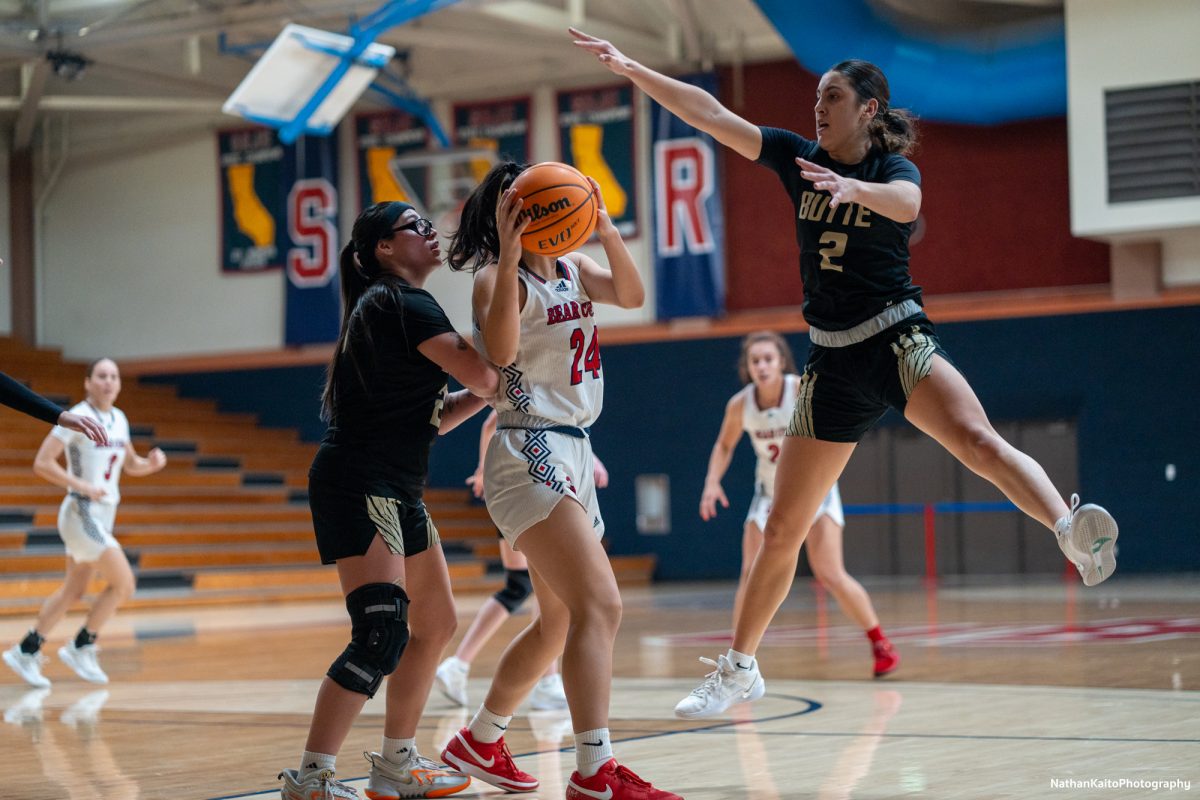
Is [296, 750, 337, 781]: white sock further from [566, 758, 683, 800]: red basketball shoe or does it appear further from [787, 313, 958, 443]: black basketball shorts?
[787, 313, 958, 443]: black basketball shorts

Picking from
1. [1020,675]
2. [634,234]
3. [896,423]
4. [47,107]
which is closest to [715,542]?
[896,423]

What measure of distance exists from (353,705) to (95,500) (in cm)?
573

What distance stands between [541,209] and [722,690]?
1.67 m

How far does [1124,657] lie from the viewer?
7.34 m

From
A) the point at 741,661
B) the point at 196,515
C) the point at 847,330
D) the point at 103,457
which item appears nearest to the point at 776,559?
the point at 741,661

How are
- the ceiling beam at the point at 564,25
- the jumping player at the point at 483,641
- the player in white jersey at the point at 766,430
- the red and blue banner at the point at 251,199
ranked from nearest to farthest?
1. the jumping player at the point at 483,641
2. the player in white jersey at the point at 766,430
3. the ceiling beam at the point at 564,25
4. the red and blue banner at the point at 251,199

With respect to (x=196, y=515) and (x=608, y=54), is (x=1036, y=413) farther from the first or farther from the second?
(x=608, y=54)

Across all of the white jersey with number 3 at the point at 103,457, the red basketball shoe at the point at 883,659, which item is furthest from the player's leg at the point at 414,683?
the white jersey with number 3 at the point at 103,457

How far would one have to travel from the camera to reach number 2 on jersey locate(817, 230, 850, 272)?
433 cm

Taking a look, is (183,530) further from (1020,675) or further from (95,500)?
(1020,675)

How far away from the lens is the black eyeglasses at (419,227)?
13.5 feet

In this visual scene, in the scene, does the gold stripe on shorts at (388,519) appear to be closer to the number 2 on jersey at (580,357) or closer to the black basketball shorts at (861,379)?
the number 2 on jersey at (580,357)

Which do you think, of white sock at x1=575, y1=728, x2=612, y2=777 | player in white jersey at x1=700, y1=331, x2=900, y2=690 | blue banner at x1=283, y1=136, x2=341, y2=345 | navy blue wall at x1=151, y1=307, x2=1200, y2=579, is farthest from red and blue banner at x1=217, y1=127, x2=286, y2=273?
white sock at x1=575, y1=728, x2=612, y2=777

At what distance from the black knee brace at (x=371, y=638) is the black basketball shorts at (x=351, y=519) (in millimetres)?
120
